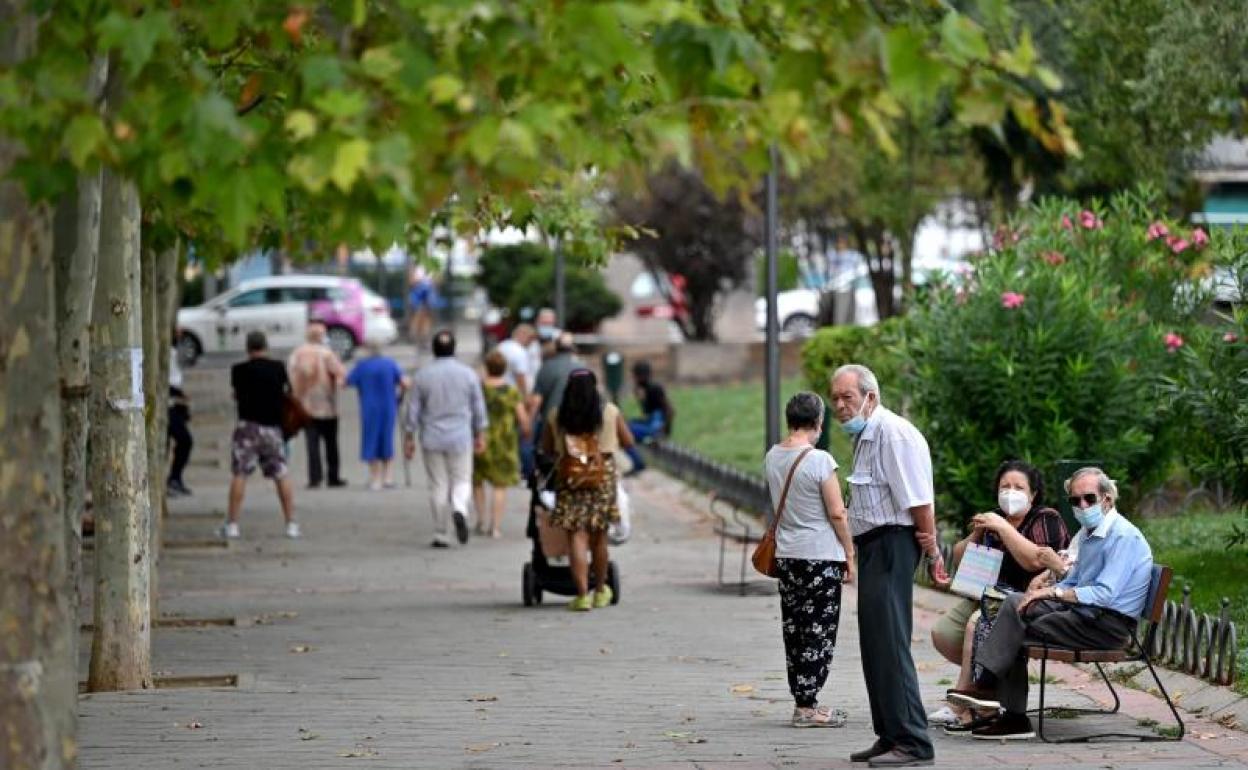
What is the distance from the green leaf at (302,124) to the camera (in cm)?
638

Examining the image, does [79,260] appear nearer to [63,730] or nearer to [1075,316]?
[63,730]

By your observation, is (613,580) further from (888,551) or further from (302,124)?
(302,124)

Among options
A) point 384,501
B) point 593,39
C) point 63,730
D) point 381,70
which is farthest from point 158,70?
point 384,501

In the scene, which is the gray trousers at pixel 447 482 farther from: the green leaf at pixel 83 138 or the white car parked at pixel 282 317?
the white car parked at pixel 282 317

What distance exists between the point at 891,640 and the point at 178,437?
642 inches

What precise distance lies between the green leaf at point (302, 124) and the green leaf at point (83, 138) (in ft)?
1.78

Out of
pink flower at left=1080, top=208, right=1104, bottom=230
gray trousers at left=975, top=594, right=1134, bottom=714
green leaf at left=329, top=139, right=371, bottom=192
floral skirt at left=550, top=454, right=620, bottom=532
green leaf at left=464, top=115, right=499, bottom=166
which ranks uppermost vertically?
pink flower at left=1080, top=208, right=1104, bottom=230

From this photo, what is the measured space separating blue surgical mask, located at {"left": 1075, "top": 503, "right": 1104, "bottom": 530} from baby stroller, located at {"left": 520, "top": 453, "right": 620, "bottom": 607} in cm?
591

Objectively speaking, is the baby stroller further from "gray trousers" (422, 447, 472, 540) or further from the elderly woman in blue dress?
the elderly woman in blue dress

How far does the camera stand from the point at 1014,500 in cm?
1084

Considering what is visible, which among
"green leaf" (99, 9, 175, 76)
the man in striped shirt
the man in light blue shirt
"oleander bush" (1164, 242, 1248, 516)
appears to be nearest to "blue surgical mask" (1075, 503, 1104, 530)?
the man in striped shirt

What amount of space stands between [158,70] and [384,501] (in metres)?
18.6

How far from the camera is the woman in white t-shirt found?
1120 cm

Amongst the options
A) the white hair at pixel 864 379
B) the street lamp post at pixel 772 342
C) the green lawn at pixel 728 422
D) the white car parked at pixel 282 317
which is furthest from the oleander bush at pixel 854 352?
the white car parked at pixel 282 317
